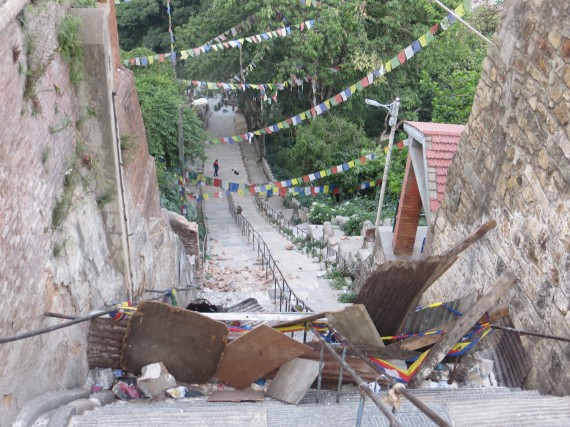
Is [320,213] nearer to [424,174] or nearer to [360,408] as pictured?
[424,174]

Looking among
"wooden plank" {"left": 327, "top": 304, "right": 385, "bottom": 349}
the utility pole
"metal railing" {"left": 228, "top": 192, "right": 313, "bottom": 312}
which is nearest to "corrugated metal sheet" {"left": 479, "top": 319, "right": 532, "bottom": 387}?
"wooden plank" {"left": 327, "top": 304, "right": 385, "bottom": 349}

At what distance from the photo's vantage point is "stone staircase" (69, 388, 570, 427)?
368 centimetres

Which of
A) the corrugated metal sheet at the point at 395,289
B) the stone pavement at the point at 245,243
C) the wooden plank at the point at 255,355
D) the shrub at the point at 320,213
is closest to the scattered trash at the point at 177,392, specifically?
the wooden plank at the point at 255,355

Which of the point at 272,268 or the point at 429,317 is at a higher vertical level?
the point at 429,317

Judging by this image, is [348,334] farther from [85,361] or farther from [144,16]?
[144,16]

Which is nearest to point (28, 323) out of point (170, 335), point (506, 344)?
point (170, 335)

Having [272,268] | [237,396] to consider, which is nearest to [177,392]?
[237,396]

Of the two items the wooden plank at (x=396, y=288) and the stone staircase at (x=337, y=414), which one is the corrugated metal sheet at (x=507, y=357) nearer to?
the stone staircase at (x=337, y=414)

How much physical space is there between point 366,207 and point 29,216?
18.2 metres

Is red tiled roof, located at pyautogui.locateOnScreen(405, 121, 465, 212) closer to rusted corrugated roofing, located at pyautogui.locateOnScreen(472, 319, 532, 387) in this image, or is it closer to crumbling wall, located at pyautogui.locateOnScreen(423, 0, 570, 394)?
crumbling wall, located at pyautogui.locateOnScreen(423, 0, 570, 394)

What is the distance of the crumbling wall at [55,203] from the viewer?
12.8 feet

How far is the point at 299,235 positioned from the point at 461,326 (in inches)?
577

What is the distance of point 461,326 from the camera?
489cm

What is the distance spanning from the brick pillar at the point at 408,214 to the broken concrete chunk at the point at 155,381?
6.95 meters
